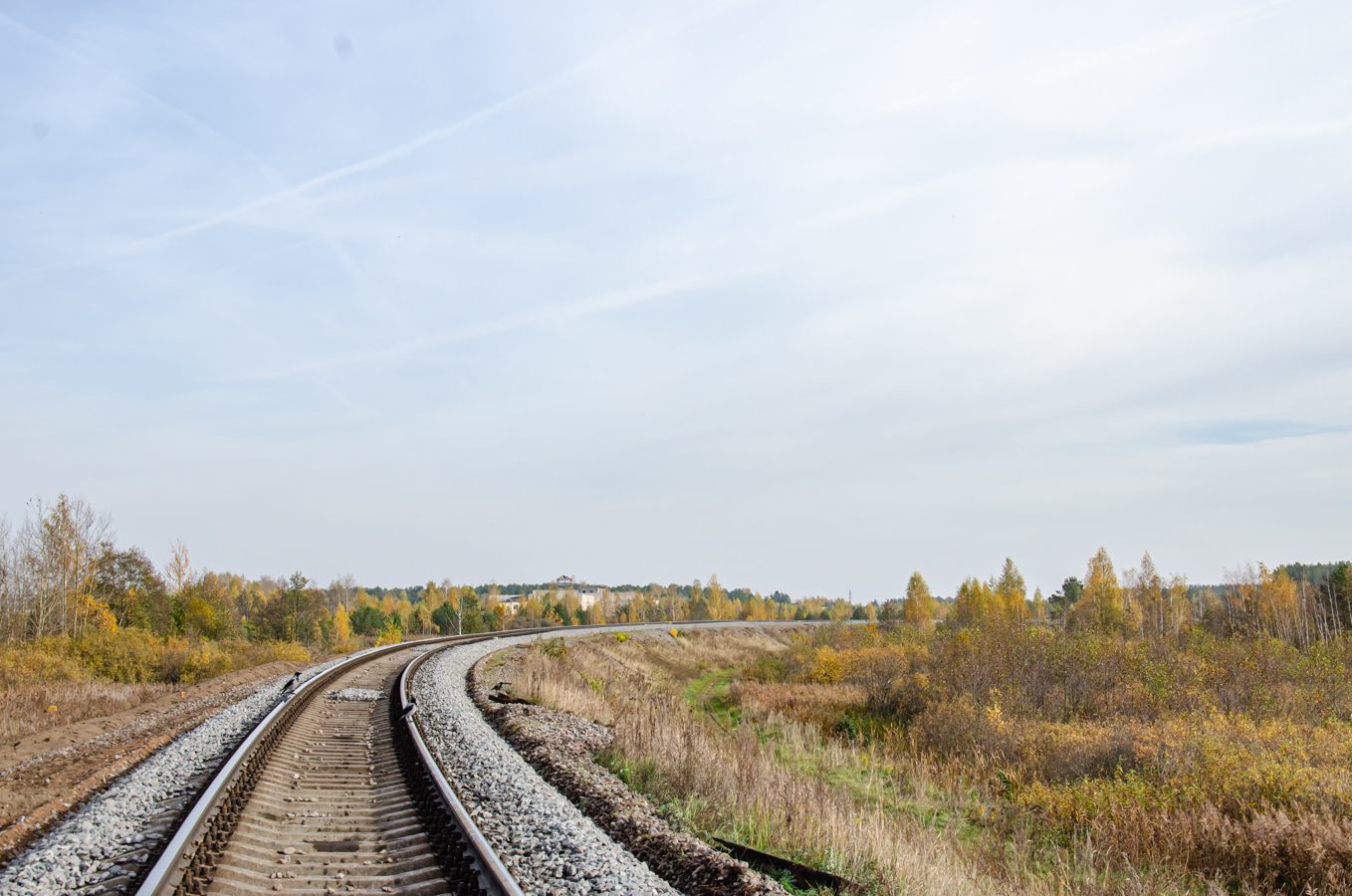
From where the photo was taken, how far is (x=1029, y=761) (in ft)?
44.9

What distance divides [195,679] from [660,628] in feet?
107

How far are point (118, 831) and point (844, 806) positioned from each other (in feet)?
24.0

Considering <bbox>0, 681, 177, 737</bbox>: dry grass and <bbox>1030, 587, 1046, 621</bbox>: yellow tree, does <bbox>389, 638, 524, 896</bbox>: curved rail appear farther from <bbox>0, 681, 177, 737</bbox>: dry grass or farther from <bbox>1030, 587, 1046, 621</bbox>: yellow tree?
<bbox>1030, 587, 1046, 621</bbox>: yellow tree

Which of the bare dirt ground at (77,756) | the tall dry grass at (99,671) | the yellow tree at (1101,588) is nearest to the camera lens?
the bare dirt ground at (77,756)

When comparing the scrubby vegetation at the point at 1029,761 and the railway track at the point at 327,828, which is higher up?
the railway track at the point at 327,828

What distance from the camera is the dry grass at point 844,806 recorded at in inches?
261

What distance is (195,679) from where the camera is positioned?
23172 millimetres

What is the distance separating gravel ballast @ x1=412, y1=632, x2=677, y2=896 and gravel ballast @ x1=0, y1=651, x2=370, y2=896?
8.37 ft

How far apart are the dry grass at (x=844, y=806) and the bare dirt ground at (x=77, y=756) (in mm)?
5774

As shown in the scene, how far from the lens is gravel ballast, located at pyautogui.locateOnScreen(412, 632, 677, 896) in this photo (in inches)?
214

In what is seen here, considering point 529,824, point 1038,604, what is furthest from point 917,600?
point 529,824

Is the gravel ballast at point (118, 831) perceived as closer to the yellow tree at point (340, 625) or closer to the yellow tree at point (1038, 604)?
the yellow tree at point (340, 625)

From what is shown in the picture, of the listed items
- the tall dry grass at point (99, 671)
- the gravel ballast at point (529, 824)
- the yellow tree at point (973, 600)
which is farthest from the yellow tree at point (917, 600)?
the gravel ballast at point (529, 824)

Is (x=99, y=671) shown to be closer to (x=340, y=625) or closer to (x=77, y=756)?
(x=77, y=756)
